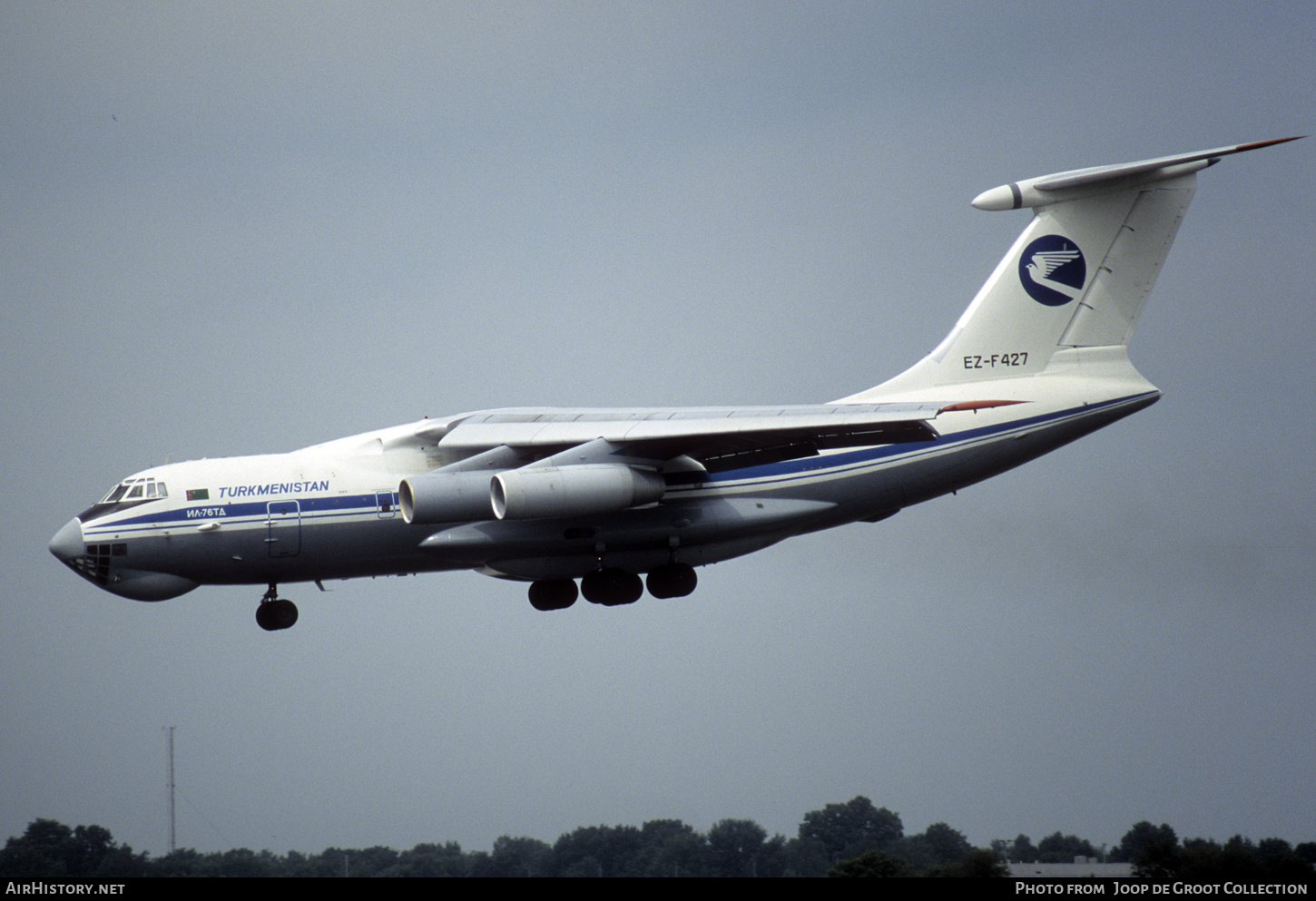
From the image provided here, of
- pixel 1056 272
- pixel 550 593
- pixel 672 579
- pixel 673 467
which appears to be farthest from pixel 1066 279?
pixel 550 593

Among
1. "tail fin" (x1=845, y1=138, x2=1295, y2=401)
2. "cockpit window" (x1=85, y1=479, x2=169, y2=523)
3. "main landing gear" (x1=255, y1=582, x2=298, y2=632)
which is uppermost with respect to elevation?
"tail fin" (x1=845, y1=138, x2=1295, y2=401)

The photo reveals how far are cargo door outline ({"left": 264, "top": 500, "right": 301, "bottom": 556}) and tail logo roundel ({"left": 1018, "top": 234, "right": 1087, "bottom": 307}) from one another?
26.5ft

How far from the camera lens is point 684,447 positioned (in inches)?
585

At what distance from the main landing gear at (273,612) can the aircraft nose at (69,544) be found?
70.7 inches

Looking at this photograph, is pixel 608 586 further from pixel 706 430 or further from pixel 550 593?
pixel 706 430

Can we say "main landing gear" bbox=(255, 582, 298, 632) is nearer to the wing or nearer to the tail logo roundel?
the wing

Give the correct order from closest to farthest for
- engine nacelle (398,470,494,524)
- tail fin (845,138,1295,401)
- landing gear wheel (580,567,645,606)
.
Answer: engine nacelle (398,470,494,524) → landing gear wheel (580,567,645,606) → tail fin (845,138,1295,401)

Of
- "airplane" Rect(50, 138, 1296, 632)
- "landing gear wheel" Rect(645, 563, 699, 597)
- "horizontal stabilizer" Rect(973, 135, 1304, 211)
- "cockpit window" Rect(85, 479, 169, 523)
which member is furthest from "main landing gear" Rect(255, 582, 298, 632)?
"horizontal stabilizer" Rect(973, 135, 1304, 211)

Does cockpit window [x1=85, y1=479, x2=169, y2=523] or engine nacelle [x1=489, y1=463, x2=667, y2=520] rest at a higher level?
cockpit window [x1=85, y1=479, x2=169, y2=523]

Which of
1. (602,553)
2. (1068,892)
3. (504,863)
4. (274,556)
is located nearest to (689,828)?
(504,863)

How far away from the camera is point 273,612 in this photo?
50.3ft

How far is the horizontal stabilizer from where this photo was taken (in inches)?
639

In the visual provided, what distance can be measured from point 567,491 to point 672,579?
94.1 inches

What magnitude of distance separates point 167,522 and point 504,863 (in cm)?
830
